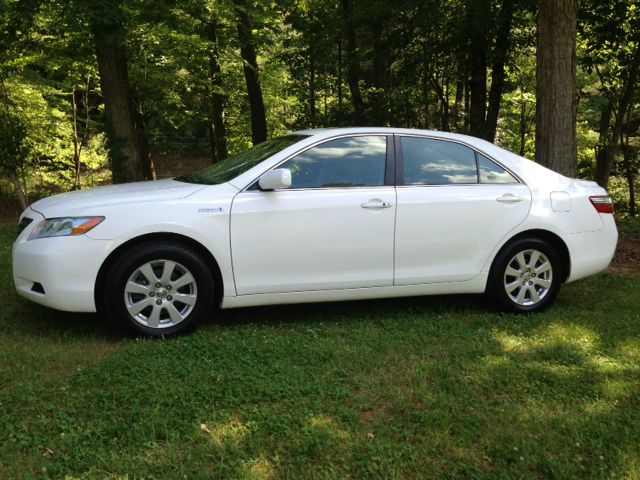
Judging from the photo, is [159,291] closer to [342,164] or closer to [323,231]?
[323,231]

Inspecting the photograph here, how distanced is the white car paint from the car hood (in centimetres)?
1

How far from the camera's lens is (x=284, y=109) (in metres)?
23.6

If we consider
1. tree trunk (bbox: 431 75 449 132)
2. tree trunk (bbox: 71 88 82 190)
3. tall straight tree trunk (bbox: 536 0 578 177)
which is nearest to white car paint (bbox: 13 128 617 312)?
tall straight tree trunk (bbox: 536 0 578 177)

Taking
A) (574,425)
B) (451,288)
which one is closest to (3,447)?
(574,425)

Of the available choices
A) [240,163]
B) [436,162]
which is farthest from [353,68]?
[240,163]

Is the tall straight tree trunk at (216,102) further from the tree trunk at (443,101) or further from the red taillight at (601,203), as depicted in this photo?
the red taillight at (601,203)

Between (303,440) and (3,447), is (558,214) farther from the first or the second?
(3,447)

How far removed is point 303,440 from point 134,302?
187cm

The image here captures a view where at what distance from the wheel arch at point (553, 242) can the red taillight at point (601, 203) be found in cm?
50

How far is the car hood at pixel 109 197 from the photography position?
4176 mm

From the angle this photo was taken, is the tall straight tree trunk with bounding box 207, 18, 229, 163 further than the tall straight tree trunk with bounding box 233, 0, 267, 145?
Yes

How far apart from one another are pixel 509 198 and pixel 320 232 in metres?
1.67

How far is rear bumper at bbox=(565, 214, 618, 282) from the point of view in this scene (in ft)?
16.6

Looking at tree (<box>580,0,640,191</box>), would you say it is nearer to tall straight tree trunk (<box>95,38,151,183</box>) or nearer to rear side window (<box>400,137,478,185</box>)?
rear side window (<box>400,137,478,185</box>)
